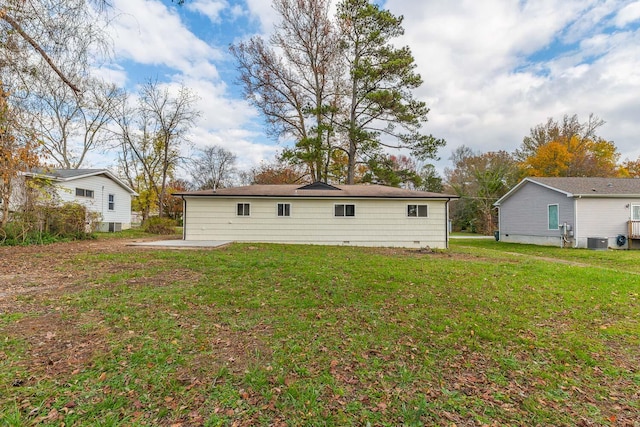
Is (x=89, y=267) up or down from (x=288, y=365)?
up

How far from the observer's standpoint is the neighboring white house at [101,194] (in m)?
15.8

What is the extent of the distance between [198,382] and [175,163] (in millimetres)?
25235

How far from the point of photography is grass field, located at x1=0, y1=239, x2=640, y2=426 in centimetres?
227

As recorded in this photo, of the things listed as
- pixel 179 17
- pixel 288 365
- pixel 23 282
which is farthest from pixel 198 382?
pixel 179 17

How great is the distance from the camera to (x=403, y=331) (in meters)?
3.65

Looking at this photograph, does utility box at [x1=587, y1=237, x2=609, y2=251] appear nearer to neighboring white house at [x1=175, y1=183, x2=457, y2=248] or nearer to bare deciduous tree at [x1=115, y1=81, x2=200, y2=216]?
neighboring white house at [x1=175, y1=183, x2=457, y2=248]

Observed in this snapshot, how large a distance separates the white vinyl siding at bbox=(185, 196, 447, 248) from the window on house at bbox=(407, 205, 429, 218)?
0.18 metres

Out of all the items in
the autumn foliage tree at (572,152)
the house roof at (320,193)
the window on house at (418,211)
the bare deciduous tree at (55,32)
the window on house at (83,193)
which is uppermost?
the autumn foliage tree at (572,152)

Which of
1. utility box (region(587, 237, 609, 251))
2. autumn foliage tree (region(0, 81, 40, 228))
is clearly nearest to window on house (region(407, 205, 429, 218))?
utility box (region(587, 237, 609, 251))

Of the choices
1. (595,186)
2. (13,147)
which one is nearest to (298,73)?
(13,147)

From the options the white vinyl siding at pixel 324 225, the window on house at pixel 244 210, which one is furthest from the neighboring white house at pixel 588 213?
the window on house at pixel 244 210

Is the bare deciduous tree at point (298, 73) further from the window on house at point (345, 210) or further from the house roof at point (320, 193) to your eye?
the window on house at point (345, 210)

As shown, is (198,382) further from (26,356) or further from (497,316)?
(497,316)

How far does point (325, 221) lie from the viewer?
12.6 m
